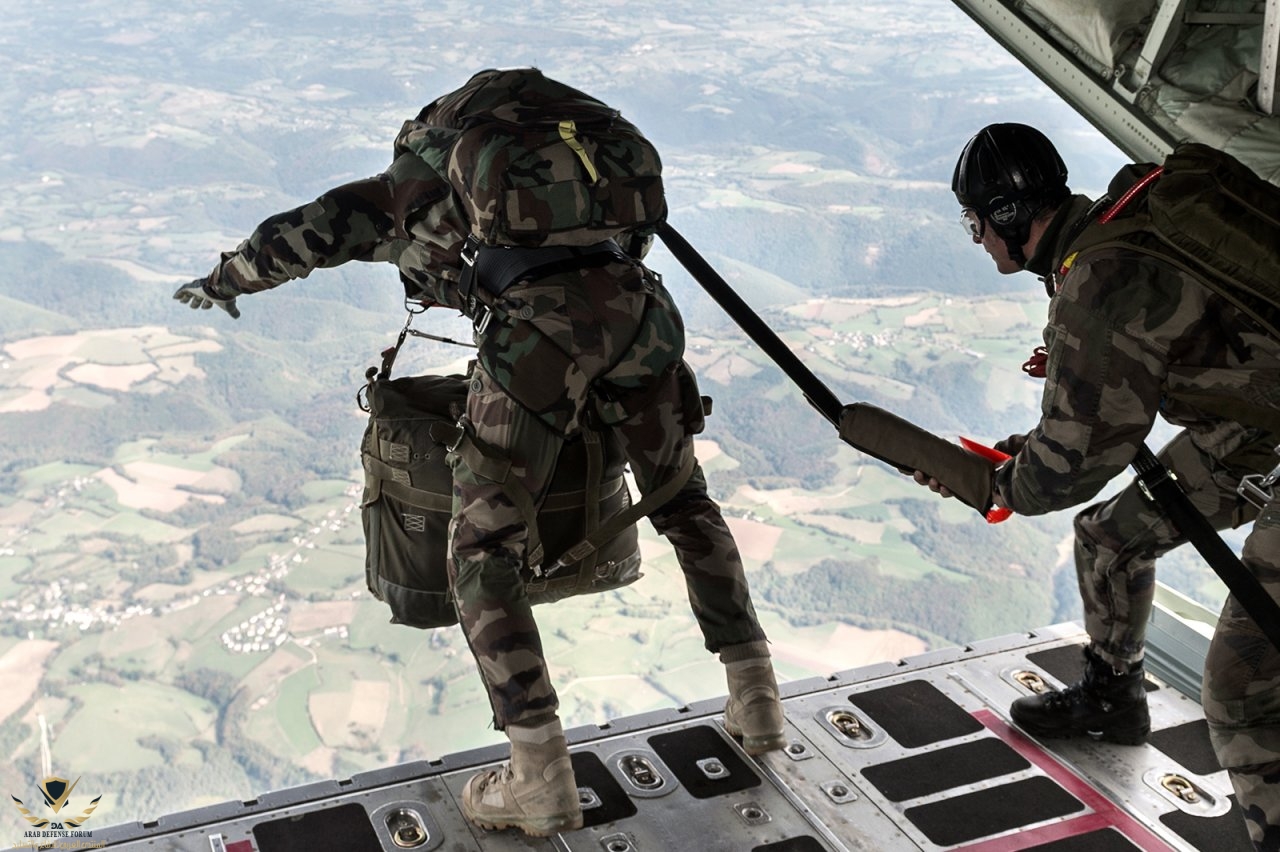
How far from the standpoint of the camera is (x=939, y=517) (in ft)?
92.6

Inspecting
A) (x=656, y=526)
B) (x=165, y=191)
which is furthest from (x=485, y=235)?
(x=165, y=191)

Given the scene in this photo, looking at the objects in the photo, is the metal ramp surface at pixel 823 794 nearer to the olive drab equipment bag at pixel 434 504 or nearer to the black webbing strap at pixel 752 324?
the olive drab equipment bag at pixel 434 504

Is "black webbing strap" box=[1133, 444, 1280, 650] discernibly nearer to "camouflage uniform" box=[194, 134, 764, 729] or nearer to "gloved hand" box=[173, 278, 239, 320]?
"camouflage uniform" box=[194, 134, 764, 729]

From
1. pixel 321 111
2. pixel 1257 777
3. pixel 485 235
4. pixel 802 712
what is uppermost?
pixel 485 235

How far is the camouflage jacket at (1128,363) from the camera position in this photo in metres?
2.41

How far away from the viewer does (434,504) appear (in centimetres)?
303

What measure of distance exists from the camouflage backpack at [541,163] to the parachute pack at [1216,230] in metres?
1.00

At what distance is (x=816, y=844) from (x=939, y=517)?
86.0 feet

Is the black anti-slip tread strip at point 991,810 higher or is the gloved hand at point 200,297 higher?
the gloved hand at point 200,297

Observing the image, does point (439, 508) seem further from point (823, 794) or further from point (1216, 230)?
point (1216, 230)

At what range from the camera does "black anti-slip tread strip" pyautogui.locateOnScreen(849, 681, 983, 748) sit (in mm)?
3453

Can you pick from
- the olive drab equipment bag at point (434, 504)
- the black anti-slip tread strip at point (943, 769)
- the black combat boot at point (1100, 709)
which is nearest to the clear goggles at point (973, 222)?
the olive drab equipment bag at point (434, 504)

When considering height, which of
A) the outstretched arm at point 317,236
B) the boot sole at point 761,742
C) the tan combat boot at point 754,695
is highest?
the outstretched arm at point 317,236

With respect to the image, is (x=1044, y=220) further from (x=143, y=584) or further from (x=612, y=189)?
(x=143, y=584)
